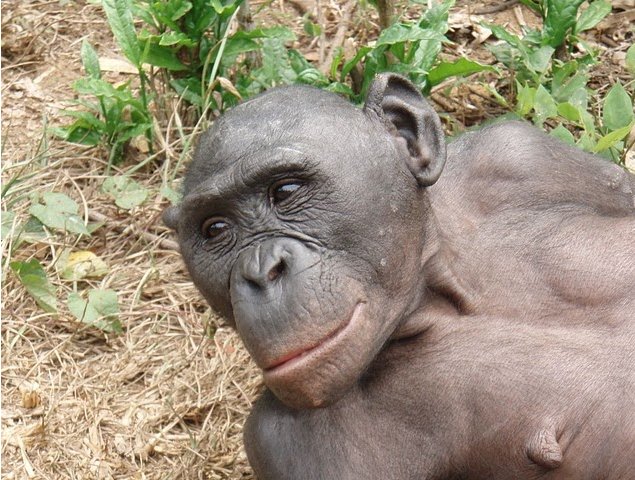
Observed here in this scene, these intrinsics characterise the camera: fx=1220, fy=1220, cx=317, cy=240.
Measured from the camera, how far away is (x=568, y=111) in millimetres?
5648

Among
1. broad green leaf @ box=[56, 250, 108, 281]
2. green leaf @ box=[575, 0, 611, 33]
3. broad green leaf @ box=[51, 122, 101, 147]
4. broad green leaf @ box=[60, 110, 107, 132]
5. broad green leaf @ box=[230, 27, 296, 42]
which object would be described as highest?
green leaf @ box=[575, 0, 611, 33]

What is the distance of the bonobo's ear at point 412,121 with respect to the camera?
4051mm

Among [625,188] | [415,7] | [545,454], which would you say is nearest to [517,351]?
[545,454]

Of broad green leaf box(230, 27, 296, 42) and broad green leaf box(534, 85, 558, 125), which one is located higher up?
broad green leaf box(534, 85, 558, 125)

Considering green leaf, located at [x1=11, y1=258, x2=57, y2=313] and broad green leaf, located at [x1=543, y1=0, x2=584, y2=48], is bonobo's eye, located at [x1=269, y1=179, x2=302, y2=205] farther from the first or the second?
broad green leaf, located at [x1=543, y1=0, x2=584, y2=48]

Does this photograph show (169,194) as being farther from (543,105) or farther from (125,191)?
(543,105)

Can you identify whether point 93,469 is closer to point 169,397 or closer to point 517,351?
point 169,397

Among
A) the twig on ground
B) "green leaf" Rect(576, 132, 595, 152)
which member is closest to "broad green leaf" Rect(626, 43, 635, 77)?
"green leaf" Rect(576, 132, 595, 152)

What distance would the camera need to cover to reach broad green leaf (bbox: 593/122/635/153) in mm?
5297

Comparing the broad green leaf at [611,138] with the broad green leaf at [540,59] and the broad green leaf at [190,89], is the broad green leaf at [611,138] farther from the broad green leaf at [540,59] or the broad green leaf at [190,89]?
the broad green leaf at [190,89]

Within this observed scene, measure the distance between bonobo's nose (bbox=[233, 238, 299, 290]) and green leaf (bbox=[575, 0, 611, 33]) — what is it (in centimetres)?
333

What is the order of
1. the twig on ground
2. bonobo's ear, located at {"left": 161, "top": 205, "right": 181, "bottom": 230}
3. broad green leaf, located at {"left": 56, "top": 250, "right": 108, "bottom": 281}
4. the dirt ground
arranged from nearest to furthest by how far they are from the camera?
bonobo's ear, located at {"left": 161, "top": 205, "right": 181, "bottom": 230} < the dirt ground < broad green leaf, located at {"left": 56, "top": 250, "right": 108, "bottom": 281} < the twig on ground

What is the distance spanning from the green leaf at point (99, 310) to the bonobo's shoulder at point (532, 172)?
190cm

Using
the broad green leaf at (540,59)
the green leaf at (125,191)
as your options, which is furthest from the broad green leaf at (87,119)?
the broad green leaf at (540,59)
